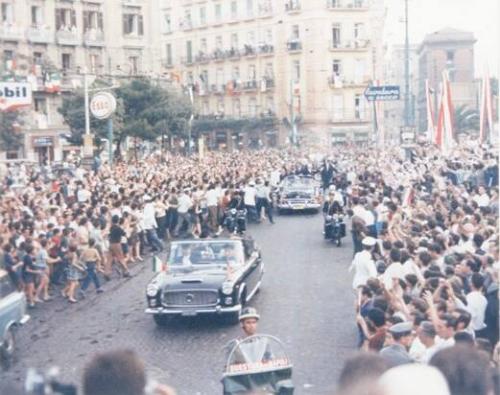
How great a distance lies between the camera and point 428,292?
8.91 metres

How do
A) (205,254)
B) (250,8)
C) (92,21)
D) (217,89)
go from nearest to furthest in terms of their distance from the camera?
(205,254), (250,8), (92,21), (217,89)

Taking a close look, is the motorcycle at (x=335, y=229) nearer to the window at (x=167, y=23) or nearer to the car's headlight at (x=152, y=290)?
the window at (x=167, y=23)

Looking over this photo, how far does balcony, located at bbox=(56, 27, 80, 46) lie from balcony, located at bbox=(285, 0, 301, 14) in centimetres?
573

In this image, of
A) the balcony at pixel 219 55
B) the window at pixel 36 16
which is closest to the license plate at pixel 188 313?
the balcony at pixel 219 55

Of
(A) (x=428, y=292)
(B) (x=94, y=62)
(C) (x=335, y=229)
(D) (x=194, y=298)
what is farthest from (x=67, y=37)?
Result: (A) (x=428, y=292)

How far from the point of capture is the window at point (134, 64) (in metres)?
26.5

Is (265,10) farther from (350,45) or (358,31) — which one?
(350,45)

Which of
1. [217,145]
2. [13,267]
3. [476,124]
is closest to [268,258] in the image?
[13,267]

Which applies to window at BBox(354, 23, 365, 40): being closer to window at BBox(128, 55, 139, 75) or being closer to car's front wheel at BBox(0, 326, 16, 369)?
window at BBox(128, 55, 139, 75)

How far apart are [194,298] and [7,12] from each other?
14.0m

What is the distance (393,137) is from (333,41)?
24551mm

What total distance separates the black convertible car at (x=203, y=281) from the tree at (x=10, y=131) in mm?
12594

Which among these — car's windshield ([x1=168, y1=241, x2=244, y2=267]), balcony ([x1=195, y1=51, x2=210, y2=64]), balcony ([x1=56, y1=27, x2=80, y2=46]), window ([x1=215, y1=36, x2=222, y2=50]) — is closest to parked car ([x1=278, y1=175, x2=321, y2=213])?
balcony ([x1=195, y1=51, x2=210, y2=64])

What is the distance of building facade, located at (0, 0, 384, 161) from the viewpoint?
2059 centimetres
